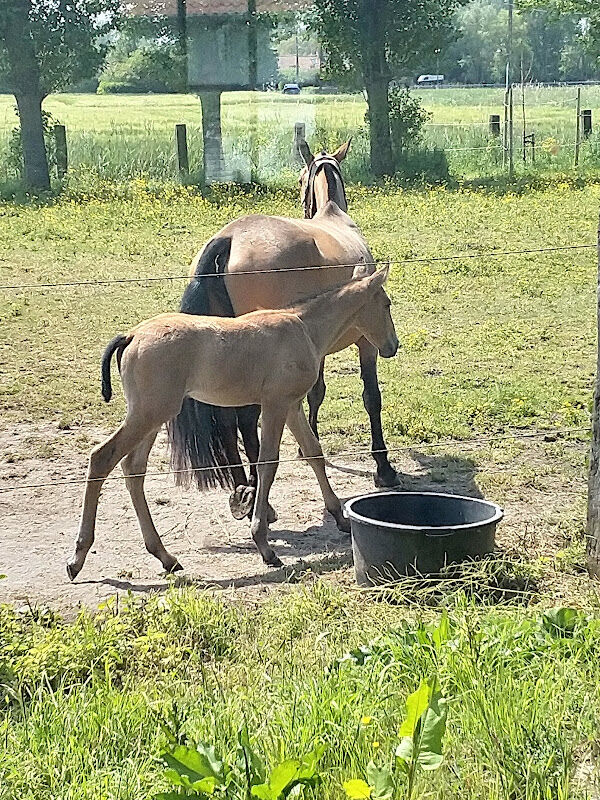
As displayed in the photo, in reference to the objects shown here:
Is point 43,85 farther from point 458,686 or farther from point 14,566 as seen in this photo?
point 458,686

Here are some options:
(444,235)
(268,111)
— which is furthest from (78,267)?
(268,111)

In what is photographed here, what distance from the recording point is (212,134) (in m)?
21.2

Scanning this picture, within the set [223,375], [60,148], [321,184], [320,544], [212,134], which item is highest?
[212,134]

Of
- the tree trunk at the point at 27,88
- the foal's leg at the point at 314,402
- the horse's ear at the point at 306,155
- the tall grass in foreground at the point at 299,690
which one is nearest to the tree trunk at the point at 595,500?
the tall grass in foreground at the point at 299,690

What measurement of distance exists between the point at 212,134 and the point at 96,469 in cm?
1681

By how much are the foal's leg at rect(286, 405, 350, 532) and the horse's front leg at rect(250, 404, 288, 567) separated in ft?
0.78

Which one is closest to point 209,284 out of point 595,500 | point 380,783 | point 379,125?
point 595,500

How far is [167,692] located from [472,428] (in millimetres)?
4202

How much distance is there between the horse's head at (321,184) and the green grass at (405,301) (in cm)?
79

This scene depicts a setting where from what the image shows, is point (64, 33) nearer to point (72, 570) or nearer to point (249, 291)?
point (249, 291)

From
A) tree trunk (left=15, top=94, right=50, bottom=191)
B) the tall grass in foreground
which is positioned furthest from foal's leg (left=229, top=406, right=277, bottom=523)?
tree trunk (left=15, top=94, right=50, bottom=191)

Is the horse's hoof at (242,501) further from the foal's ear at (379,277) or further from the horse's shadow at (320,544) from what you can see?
the foal's ear at (379,277)

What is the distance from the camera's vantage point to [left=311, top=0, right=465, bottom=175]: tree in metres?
21.7

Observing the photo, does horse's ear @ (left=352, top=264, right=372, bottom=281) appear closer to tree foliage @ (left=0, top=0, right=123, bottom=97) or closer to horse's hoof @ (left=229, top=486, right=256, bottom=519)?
horse's hoof @ (left=229, top=486, right=256, bottom=519)
